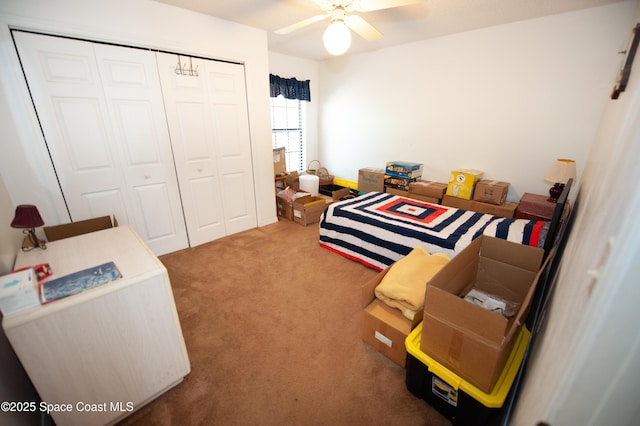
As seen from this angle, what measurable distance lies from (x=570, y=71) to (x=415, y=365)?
341 centimetres

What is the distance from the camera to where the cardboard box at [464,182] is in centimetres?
317

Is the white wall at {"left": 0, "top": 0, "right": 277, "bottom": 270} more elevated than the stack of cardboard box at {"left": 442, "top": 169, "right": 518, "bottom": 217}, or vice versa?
the white wall at {"left": 0, "top": 0, "right": 277, "bottom": 270}

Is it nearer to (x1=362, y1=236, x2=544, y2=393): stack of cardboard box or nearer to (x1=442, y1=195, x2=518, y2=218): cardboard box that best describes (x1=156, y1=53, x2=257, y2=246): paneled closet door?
(x1=362, y1=236, x2=544, y2=393): stack of cardboard box

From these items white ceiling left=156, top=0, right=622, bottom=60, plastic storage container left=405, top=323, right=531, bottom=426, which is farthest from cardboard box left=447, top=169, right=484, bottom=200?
plastic storage container left=405, top=323, right=531, bottom=426

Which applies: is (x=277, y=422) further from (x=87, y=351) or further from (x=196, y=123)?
(x=196, y=123)

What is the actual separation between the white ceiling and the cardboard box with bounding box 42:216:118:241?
207cm

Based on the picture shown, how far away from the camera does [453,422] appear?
122cm

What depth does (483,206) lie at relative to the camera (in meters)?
3.07

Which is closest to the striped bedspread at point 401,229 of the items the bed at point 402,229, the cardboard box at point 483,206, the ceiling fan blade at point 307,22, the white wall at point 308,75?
the bed at point 402,229

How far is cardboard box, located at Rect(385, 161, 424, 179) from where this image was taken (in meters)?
3.70

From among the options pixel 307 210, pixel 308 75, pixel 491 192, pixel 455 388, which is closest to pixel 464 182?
pixel 491 192

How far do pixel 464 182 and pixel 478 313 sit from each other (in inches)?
104

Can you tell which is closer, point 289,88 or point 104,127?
point 104,127

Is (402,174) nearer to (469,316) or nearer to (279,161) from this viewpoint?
(279,161)
